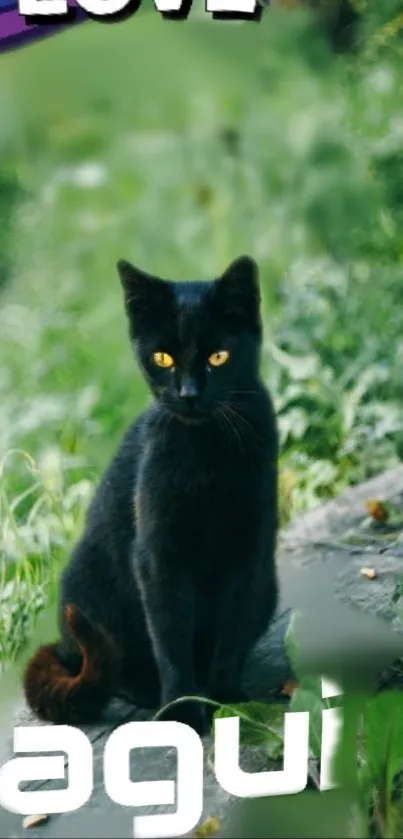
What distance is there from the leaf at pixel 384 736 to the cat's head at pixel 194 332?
0.57 meters

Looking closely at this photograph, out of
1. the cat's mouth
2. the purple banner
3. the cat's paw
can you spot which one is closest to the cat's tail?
the cat's paw

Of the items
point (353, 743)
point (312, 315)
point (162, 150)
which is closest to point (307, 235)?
point (312, 315)

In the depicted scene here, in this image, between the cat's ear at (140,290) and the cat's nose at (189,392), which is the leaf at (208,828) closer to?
the cat's nose at (189,392)

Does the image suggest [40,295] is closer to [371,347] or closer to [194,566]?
[194,566]

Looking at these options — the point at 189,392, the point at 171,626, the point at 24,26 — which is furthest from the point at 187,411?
the point at 24,26

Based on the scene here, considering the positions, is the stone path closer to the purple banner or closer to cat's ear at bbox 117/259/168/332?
cat's ear at bbox 117/259/168/332

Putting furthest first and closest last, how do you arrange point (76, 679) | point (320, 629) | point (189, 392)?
1. point (320, 629)
2. point (76, 679)
3. point (189, 392)

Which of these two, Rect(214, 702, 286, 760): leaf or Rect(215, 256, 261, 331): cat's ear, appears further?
Rect(214, 702, 286, 760): leaf

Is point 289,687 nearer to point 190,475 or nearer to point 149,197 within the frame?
point 190,475

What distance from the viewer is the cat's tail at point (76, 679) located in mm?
2021

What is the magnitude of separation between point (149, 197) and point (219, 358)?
0.33 meters

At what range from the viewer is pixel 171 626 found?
1.99m

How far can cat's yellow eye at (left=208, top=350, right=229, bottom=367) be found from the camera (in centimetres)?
193

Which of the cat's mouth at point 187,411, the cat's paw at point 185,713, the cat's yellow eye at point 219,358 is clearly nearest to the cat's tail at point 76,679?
the cat's paw at point 185,713
